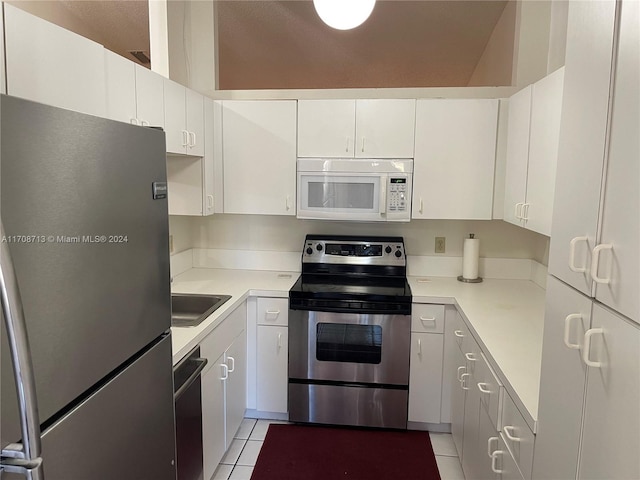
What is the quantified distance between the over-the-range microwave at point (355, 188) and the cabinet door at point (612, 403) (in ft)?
5.95

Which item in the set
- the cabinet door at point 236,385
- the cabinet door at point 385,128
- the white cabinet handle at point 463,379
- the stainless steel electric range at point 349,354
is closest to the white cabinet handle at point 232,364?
the cabinet door at point 236,385

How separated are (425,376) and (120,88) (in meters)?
2.14

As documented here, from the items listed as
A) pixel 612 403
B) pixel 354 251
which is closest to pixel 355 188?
pixel 354 251

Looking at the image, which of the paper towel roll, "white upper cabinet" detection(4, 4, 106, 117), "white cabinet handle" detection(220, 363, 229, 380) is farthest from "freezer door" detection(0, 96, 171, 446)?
the paper towel roll

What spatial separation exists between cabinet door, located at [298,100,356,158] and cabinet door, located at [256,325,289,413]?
3.66 ft

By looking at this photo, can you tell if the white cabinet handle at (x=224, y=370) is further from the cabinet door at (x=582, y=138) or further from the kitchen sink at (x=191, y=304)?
the cabinet door at (x=582, y=138)

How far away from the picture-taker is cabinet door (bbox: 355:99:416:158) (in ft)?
8.66

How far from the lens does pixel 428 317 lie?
2.54m

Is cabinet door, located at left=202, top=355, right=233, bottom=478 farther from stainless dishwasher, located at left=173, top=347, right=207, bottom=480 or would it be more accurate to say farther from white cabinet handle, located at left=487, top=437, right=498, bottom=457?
white cabinet handle, located at left=487, top=437, right=498, bottom=457

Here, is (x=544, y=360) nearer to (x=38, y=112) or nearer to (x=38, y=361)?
(x=38, y=361)

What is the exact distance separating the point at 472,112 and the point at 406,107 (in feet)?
1.27

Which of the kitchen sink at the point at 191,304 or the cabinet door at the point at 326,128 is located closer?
the kitchen sink at the point at 191,304

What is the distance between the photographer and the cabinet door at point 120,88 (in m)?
1.56

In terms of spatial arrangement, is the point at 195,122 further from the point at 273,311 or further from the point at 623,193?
the point at 623,193
